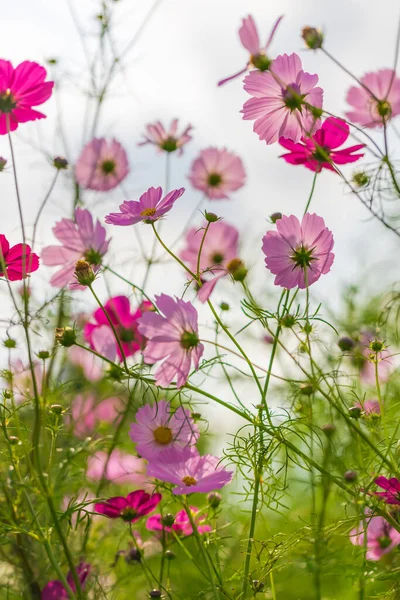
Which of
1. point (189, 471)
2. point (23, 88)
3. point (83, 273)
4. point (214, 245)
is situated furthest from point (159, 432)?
point (214, 245)

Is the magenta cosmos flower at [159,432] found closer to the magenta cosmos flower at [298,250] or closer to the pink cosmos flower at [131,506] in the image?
the pink cosmos flower at [131,506]

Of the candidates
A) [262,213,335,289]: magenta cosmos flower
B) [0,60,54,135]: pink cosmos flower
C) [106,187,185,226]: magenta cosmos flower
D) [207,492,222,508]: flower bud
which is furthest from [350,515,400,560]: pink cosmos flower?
[0,60,54,135]: pink cosmos flower

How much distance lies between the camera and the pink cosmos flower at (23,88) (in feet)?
2.54

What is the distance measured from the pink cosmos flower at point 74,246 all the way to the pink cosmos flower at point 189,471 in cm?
23

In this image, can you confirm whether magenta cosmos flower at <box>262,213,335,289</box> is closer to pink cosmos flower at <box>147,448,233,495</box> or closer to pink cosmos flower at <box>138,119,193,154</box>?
pink cosmos flower at <box>147,448,233,495</box>

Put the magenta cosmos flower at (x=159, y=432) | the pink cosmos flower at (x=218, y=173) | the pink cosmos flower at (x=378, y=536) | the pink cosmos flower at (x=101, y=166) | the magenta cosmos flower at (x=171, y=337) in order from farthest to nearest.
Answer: the pink cosmos flower at (x=218, y=173) < the pink cosmos flower at (x=101, y=166) < the pink cosmos flower at (x=378, y=536) < the magenta cosmos flower at (x=159, y=432) < the magenta cosmos flower at (x=171, y=337)

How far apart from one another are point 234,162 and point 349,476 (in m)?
0.86

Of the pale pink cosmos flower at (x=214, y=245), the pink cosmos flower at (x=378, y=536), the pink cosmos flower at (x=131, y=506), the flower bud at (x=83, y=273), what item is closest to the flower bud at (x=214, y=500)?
the pink cosmos flower at (x=131, y=506)

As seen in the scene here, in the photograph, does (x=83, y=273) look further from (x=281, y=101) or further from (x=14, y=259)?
(x=281, y=101)

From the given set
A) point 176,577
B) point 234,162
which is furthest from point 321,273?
point 176,577

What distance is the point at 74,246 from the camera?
89 cm

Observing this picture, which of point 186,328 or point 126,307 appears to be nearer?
point 186,328

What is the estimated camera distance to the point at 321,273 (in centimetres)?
70

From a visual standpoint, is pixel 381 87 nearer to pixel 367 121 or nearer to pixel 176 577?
pixel 367 121
